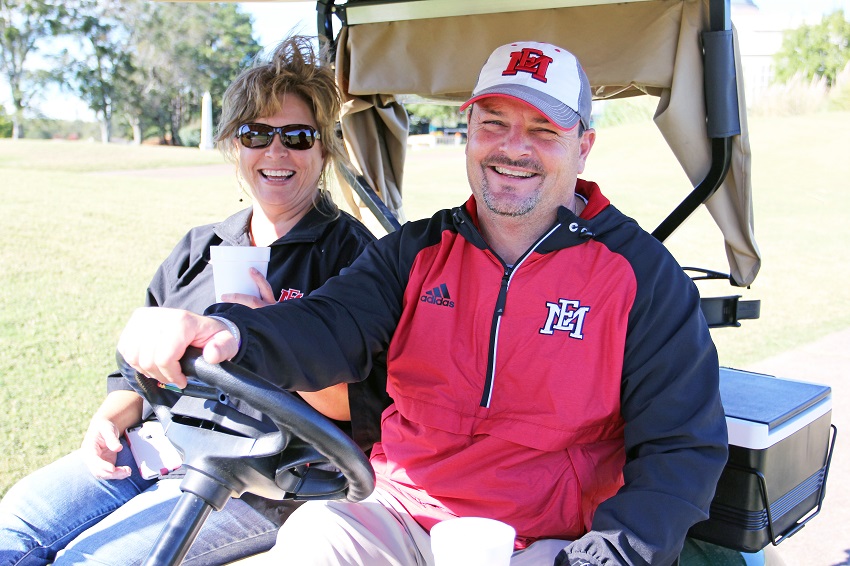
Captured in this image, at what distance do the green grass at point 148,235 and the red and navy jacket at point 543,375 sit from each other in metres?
2.89

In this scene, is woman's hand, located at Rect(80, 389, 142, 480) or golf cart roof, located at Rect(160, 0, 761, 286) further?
golf cart roof, located at Rect(160, 0, 761, 286)

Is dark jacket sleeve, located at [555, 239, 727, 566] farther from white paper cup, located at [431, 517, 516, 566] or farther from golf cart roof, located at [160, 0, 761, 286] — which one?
golf cart roof, located at [160, 0, 761, 286]

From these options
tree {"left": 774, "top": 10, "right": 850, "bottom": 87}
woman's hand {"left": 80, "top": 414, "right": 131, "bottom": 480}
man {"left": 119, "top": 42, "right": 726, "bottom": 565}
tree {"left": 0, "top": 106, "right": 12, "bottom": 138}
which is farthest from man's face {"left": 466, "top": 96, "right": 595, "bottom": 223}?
tree {"left": 0, "top": 106, "right": 12, "bottom": 138}

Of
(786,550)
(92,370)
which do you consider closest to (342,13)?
(786,550)

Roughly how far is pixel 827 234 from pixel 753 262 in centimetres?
1207

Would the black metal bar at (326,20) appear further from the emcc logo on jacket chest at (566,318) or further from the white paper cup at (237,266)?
the emcc logo on jacket chest at (566,318)

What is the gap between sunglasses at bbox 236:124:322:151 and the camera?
2.63 m

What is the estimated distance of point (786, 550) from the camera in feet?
12.0

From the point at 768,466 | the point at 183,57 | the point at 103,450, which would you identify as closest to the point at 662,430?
the point at 768,466

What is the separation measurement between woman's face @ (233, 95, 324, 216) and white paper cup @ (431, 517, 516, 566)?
162 cm

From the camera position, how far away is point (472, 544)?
1.19 meters

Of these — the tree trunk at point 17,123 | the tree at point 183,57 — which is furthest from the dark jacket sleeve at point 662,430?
the tree at point 183,57

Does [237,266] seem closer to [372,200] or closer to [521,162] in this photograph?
[521,162]

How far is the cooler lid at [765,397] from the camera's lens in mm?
2074
